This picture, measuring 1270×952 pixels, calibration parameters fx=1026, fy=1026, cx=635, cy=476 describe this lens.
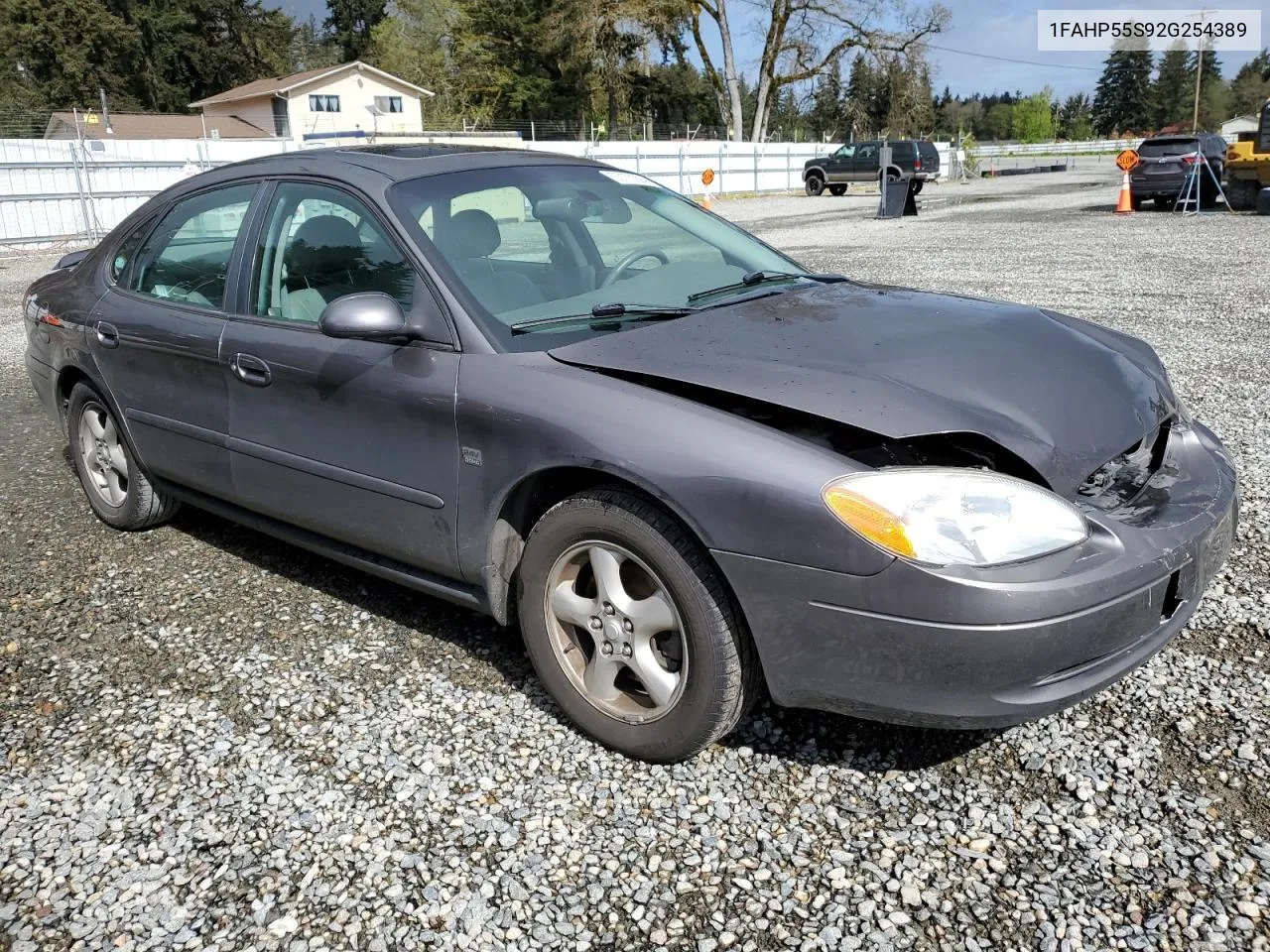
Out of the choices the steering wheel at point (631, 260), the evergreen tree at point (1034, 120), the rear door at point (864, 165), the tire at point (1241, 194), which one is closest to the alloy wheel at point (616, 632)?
the steering wheel at point (631, 260)

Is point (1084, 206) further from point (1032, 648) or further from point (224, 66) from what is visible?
point (224, 66)

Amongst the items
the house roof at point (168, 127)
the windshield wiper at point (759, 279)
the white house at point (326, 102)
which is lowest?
the windshield wiper at point (759, 279)

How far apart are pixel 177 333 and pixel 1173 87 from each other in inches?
5367

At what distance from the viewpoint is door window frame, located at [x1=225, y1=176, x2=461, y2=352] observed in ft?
9.81

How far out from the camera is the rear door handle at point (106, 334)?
4117mm

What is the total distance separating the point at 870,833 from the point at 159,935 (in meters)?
1.58

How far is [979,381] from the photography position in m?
2.59

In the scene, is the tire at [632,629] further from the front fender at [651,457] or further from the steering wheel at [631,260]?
the steering wheel at [631,260]

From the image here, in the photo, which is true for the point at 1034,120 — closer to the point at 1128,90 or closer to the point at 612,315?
the point at 1128,90

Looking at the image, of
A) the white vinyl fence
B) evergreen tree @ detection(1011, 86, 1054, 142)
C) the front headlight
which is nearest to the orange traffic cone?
the white vinyl fence

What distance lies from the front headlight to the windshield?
3.37 ft

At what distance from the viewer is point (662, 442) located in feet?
8.08

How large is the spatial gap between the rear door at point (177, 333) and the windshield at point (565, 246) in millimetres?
898

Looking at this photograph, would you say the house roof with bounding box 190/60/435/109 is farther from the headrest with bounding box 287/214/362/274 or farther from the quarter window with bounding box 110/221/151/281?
the headrest with bounding box 287/214/362/274
